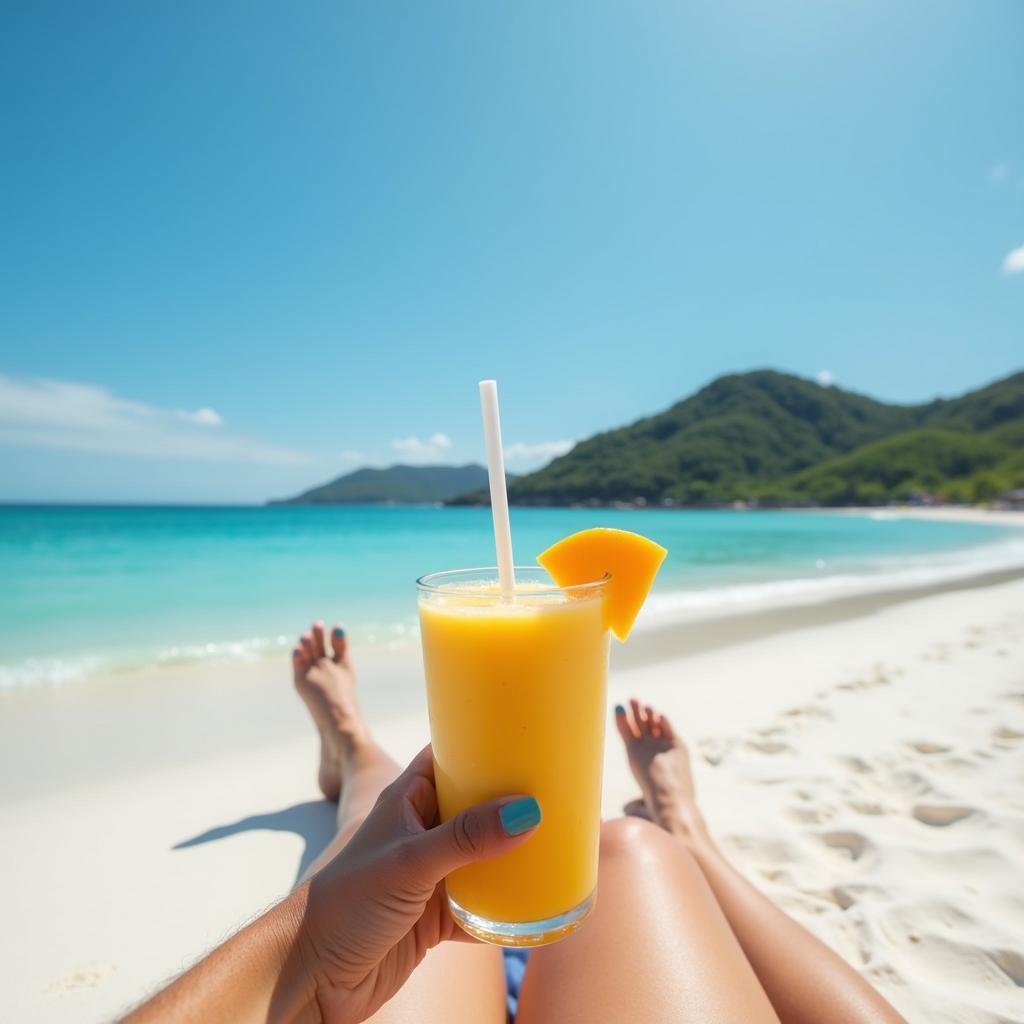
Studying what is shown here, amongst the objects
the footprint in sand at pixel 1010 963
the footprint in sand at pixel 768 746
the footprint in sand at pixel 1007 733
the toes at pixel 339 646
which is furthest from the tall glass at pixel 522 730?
the footprint in sand at pixel 1007 733

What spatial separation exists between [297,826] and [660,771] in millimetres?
1434

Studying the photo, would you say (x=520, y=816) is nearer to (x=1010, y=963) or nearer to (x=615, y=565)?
(x=615, y=565)

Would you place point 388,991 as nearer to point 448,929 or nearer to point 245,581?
point 448,929

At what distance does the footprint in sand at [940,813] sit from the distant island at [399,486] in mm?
82065

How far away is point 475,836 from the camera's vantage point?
896 millimetres

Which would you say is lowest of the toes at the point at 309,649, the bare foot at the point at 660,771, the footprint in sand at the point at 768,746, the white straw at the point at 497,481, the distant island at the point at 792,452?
the footprint in sand at the point at 768,746

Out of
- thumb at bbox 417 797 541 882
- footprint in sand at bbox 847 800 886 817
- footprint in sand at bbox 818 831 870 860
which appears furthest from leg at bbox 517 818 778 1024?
footprint in sand at bbox 847 800 886 817

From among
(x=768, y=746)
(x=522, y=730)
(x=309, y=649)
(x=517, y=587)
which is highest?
(x=517, y=587)

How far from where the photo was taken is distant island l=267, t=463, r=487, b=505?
87.1m

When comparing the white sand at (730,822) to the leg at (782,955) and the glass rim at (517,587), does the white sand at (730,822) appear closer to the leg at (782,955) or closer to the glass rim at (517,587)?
the leg at (782,955)

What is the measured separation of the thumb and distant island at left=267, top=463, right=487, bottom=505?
83170 millimetres

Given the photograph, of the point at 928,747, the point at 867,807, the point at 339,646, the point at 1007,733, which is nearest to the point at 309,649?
the point at 339,646

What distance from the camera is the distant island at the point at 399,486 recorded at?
87.1 metres

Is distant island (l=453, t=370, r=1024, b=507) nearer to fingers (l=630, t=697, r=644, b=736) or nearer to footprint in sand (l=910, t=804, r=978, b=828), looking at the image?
footprint in sand (l=910, t=804, r=978, b=828)
